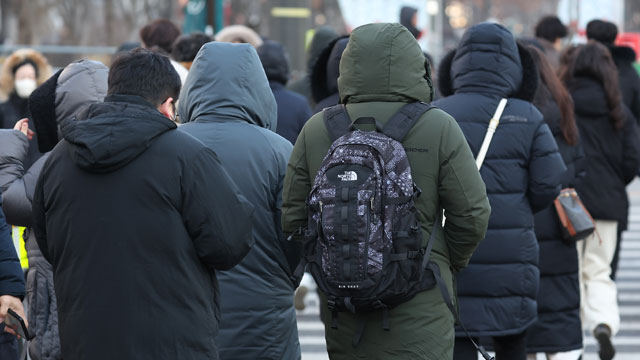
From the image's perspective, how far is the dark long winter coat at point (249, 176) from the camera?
4836mm

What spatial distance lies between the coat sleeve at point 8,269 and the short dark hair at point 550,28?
5967 millimetres

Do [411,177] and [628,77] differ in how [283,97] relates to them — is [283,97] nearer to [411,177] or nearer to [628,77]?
[628,77]

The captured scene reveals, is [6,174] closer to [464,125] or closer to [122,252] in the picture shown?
[122,252]

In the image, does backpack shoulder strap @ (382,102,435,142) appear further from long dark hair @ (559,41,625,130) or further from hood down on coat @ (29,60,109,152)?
long dark hair @ (559,41,625,130)

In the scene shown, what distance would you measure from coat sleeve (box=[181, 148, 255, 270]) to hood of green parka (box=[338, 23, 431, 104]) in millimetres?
878

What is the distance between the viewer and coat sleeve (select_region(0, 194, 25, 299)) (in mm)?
4711

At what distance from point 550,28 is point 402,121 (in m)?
5.37

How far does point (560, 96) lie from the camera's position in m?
7.01

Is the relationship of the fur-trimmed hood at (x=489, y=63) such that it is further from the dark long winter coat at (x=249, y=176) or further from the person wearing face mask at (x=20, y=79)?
the person wearing face mask at (x=20, y=79)

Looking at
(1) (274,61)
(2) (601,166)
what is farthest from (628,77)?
(1) (274,61)

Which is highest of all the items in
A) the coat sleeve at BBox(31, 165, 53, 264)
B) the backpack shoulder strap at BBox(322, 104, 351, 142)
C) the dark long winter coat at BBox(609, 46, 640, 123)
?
the backpack shoulder strap at BBox(322, 104, 351, 142)

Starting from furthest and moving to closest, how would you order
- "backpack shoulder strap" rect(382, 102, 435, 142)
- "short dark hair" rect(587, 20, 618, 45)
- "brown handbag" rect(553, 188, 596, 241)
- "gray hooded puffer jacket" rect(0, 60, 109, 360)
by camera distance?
"short dark hair" rect(587, 20, 618, 45) → "brown handbag" rect(553, 188, 596, 241) → "gray hooded puffer jacket" rect(0, 60, 109, 360) → "backpack shoulder strap" rect(382, 102, 435, 142)

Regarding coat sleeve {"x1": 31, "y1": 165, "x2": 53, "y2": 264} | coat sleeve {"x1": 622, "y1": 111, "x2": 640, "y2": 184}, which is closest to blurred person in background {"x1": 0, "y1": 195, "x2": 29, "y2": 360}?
coat sleeve {"x1": 31, "y1": 165, "x2": 53, "y2": 264}

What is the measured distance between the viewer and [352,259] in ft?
14.4
